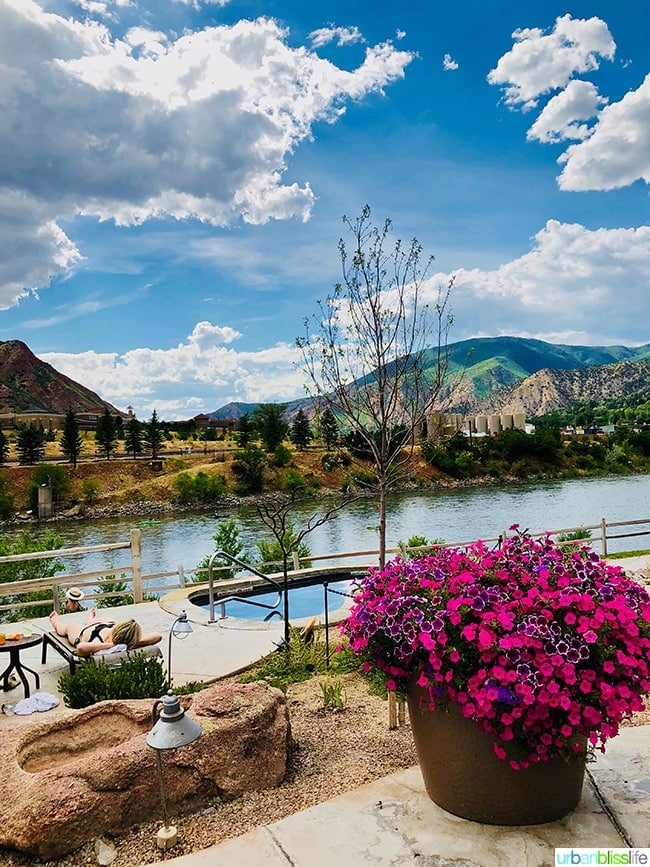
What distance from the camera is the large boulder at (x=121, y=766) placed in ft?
10.5

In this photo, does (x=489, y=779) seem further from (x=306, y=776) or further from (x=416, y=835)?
(x=306, y=776)

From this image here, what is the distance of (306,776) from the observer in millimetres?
3818

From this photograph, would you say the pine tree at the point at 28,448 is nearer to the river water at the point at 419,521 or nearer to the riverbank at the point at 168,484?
the riverbank at the point at 168,484

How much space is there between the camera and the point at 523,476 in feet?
194

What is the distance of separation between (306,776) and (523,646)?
1.71 m

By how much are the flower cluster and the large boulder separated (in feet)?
2.95

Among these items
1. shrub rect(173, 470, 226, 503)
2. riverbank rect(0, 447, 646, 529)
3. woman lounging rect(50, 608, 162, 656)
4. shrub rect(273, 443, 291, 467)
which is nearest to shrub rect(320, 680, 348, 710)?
woman lounging rect(50, 608, 162, 656)

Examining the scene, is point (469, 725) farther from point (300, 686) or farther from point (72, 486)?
point (72, 486)

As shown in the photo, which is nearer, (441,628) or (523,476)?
(441,628)

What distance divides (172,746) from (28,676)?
449 cm

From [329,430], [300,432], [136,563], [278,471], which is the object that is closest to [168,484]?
[278,471]

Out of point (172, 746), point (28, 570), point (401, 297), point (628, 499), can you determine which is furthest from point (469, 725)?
point (628, 499)

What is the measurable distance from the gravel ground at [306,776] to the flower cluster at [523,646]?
2.89 feet

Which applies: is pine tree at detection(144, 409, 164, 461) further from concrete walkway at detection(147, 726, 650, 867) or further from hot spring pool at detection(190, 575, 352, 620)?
concrete walkway at detection(147, 726, 650, 867)
